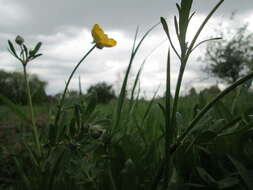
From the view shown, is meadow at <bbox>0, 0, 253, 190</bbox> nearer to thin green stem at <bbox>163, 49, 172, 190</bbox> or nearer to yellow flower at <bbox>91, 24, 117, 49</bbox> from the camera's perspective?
thin green stem at <bbox>163, 49, 172, 190</bbox>

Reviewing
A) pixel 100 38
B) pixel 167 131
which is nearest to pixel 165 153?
pixel 167 131

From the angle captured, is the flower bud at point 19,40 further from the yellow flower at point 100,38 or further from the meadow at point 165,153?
the yellow flower at point 100,38

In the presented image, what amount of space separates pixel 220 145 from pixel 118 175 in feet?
0.97

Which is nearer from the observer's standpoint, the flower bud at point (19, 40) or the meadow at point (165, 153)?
the meadow at point (165, 153)

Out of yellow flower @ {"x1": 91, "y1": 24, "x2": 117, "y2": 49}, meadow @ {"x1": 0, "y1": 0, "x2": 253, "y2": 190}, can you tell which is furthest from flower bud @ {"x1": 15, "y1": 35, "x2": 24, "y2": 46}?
yellow flower @ {"x1": 91, "y1": 24, "x2": 117, "y2": 49}

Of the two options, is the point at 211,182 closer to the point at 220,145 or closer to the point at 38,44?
the point at 220,145

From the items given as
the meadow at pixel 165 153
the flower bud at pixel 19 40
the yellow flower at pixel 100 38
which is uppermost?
the yellow flower at pixel 100 38

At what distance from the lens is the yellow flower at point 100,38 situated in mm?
935

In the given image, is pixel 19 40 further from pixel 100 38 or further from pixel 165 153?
pixel 165 153

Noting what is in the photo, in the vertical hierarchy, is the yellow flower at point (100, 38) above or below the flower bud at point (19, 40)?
above

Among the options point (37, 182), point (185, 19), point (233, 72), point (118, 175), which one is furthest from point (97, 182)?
point (233, 72)

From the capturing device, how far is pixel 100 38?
94 centimetres

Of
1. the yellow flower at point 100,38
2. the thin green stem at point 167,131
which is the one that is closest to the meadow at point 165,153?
the thin green stem at point 167,131

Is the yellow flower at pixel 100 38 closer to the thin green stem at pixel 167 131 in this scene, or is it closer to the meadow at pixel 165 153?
the meadow at pixel 165 153
